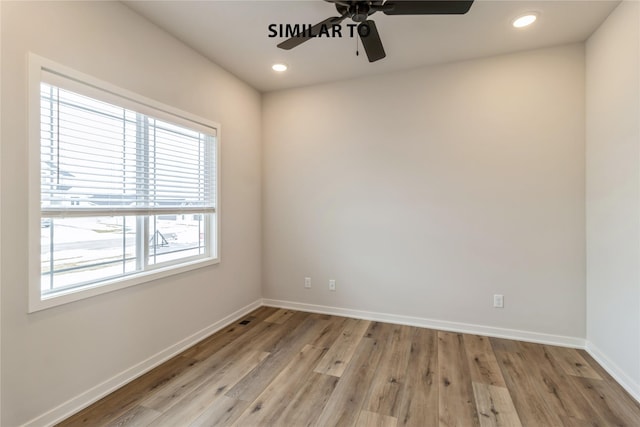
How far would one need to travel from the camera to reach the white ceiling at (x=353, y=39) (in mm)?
2129

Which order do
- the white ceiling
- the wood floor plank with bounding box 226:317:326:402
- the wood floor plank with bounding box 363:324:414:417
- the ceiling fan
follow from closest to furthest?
the ceiling fan < the wood floor plank with bounding box 363:324:414:417 < the wood floor plank with bounding box 226:317:326:402 < the white ceiling

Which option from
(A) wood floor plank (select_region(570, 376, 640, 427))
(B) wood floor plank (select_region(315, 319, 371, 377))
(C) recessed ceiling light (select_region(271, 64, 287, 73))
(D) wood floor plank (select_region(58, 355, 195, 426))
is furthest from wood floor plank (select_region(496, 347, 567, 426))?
(C) recessed ceiling light (select_region(271, 64, 287, 73))

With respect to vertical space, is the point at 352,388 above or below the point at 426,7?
below

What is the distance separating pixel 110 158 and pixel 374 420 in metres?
2.47

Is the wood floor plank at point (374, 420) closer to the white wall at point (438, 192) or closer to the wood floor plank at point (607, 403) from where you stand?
the wood floor plank at point (607, 403)

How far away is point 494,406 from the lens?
73.4 inches

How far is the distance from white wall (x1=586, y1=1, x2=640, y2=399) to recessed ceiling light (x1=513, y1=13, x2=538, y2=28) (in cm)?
54

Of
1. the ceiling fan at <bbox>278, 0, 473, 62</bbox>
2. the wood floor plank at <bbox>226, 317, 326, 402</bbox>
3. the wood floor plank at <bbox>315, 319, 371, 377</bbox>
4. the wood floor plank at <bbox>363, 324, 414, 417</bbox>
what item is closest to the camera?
the ceiling fan at <bbox>278, 0, 473, 62</bbox>

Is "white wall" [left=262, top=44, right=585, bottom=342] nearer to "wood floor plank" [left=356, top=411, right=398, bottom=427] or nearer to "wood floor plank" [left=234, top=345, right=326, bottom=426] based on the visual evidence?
"wood floor plank" [left=234, top=345, right=326, bottom=426]

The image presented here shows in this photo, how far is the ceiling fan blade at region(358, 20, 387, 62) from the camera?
1.94m

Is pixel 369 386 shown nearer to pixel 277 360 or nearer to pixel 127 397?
pixel 277 360

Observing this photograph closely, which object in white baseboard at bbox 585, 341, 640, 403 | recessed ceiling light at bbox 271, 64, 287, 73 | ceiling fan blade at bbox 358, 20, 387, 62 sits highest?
recessed ceiling light at bbox 271, 64, 287, 73

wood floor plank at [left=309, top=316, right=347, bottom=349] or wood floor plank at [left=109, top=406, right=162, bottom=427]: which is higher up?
wood floor plank at [left=309, top=316, right=347, bottom=349]

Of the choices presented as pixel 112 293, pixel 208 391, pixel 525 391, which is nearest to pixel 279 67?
pixel 112 293
